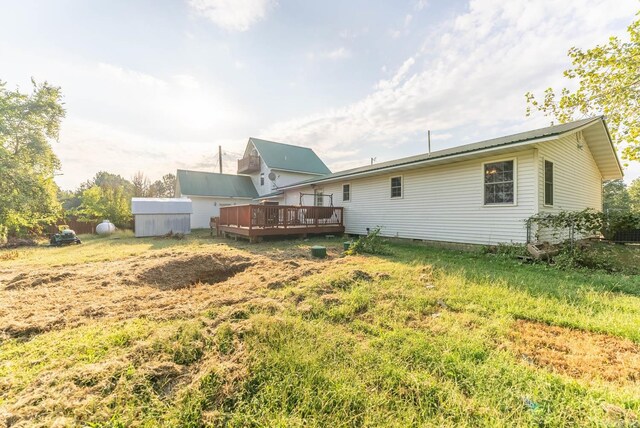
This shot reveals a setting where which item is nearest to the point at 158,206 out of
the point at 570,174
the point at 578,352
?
the point at 578,352

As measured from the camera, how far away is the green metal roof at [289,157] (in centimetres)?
2183

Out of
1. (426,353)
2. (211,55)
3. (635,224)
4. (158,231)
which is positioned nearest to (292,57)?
(211,55)

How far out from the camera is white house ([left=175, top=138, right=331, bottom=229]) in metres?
20.6

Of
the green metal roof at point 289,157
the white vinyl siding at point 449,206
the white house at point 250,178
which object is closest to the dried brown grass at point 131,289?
the white vinyl siding at point 449,206

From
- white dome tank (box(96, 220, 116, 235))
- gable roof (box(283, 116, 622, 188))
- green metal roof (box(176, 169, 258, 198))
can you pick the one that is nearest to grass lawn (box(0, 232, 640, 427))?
gable roof (box(283, 116, 622, 188))

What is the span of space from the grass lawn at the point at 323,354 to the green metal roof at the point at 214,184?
56.0 ft

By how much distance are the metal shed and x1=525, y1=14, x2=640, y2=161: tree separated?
19988mm

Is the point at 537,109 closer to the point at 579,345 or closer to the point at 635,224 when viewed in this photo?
the point at 635,224

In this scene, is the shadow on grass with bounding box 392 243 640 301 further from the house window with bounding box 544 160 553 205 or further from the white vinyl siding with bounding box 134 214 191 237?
the white vinyl siding with bounding box 134 214 191 237

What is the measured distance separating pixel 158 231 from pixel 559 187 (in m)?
19.5

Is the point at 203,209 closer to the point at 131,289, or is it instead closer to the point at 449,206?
the point at 131,289

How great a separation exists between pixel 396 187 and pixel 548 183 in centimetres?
473

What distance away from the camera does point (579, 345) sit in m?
2.46

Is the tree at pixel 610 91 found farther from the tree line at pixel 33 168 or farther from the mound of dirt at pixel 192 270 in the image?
the tree line at pixel 33 168
